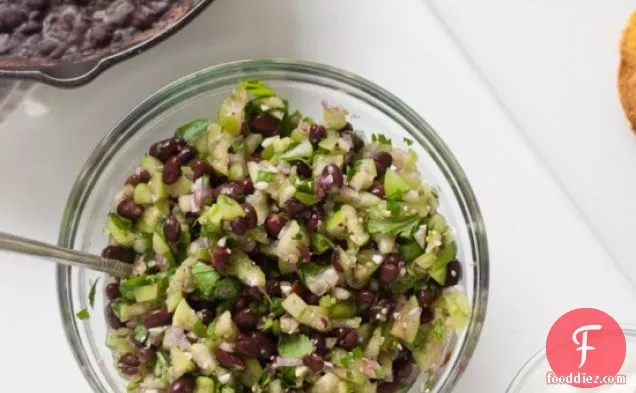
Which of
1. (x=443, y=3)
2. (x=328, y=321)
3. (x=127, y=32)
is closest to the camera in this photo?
(x=328, y=321)

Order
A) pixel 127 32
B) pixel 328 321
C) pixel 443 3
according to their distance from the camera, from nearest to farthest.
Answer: pixel 328 321
pixel 127 32
pixel 443 3

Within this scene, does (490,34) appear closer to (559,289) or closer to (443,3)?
(443,3)

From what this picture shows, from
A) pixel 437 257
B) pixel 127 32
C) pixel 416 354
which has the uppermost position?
pixel 127 32

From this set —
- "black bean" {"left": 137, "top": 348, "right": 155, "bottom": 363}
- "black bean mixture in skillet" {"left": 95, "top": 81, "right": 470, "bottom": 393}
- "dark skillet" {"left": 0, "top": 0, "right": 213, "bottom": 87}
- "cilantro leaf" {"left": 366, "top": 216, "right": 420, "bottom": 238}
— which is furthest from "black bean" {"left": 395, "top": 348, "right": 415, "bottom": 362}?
"dark skillet" {"left": 0, "top": 0, "right": 213, "bottom": 87}

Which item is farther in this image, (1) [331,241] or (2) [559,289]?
(2) [559,289]

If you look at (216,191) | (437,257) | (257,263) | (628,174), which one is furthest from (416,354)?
(628,174)

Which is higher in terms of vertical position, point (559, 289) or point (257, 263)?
point (257, 263)

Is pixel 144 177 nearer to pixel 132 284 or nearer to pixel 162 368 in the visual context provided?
pixel 132 284
